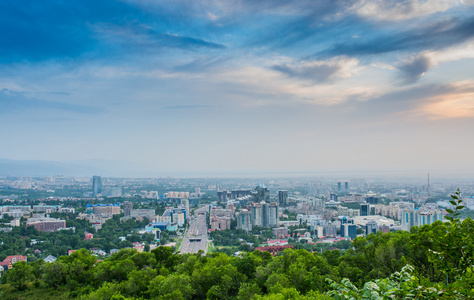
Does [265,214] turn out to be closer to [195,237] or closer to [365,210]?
[195,237]

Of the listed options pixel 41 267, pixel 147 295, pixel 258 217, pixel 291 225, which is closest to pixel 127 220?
pixel 258 217

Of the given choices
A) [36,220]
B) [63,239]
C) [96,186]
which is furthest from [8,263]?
[96,186]

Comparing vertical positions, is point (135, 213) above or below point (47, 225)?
below

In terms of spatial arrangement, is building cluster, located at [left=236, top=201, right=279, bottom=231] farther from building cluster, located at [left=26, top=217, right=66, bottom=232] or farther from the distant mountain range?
the distant mountain range

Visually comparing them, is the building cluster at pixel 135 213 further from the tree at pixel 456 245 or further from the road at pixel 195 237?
the tree at pixel 456 245

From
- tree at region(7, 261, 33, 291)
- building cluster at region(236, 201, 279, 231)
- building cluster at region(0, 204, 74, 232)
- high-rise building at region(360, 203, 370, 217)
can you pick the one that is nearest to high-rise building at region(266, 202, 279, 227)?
building cluster at region(236, 201, 279, 231)

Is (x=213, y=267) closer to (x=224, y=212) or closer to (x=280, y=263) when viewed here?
(x=280, y=263)

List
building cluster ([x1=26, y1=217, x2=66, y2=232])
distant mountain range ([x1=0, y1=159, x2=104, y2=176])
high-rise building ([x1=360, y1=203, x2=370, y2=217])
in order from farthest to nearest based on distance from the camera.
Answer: distant mountain range ([x1=0, y1=159, x2=104, y2=176]), high-rise building ([x1=360, y1=203, x2=370, y2=217]), building cluster ([x1=26, y1=217, x2=66, y2=232])

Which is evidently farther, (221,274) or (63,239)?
(63,239)
